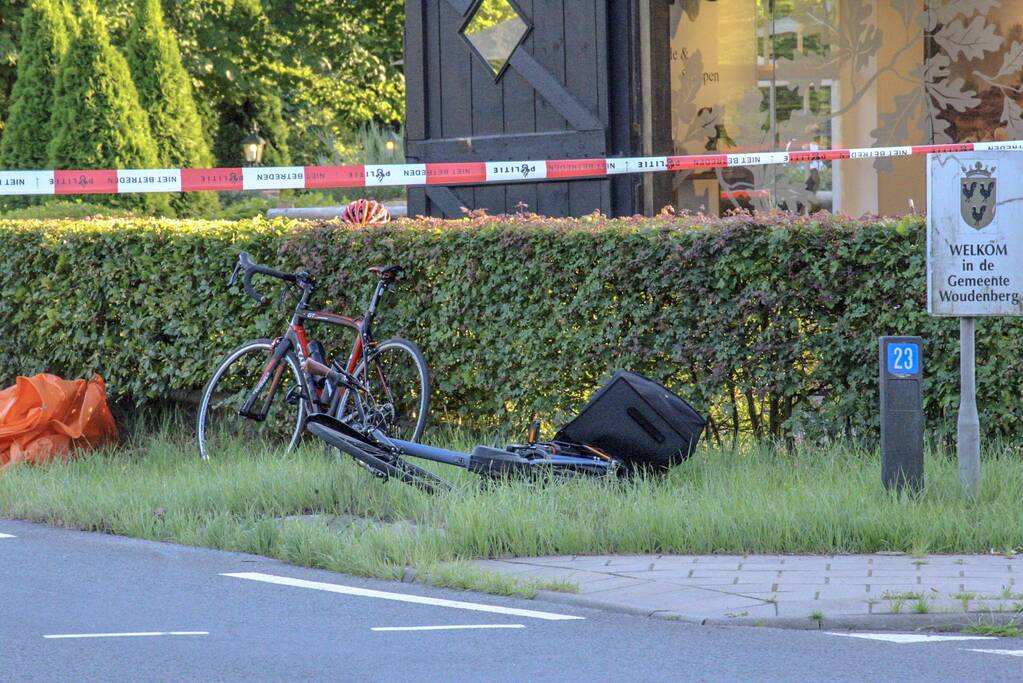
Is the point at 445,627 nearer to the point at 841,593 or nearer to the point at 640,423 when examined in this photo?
the point at 841,593

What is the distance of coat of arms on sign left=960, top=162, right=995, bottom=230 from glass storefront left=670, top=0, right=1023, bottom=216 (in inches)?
272

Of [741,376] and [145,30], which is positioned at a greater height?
[145,30]

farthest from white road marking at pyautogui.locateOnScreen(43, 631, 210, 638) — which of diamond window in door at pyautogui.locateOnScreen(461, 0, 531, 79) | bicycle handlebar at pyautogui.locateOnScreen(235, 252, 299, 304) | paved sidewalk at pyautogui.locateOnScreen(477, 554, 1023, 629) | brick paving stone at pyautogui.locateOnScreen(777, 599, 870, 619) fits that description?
diamond window in door at pyautogui.locateOnScreen(461, 0, 531, 79)

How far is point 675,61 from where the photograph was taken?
Result: 14156 mm

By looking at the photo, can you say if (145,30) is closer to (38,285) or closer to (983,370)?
(38,285)

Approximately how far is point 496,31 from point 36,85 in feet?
37.0

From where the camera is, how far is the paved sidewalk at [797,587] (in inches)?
228

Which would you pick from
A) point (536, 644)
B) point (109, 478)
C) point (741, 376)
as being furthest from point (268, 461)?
point (536, 644)

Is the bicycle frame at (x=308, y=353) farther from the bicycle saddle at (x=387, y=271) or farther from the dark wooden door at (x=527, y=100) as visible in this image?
the dark wooden door at (x=527, y=100)

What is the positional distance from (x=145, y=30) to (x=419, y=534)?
19443 millimetres

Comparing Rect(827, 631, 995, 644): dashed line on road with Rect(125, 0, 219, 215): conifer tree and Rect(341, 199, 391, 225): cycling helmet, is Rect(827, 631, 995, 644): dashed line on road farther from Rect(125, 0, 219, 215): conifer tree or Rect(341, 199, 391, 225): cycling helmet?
Rect(125, 0, 219, 215): conifer tree

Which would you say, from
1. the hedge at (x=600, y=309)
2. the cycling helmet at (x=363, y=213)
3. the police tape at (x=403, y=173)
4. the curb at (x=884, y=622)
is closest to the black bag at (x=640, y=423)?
the hedge at (x=600, y=309)

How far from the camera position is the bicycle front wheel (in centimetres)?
921

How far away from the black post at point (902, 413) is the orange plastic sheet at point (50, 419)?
523 centimetres
